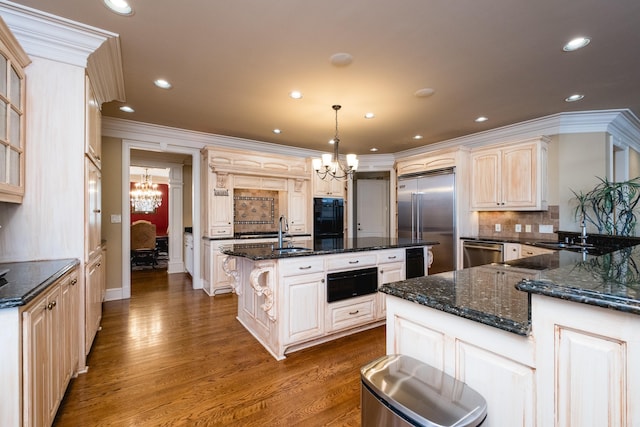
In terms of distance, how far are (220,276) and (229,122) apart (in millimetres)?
2414

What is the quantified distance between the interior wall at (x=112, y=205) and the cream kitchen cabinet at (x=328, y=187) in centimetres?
324

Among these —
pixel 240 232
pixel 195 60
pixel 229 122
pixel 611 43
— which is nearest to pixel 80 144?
pixel 195 60

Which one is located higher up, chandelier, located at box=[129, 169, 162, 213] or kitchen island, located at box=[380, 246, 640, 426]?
chandelier, located at box=[129, 169, 162, 213]

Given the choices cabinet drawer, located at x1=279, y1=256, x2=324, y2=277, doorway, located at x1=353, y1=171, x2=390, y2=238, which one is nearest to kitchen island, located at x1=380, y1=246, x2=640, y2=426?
cabinet drawer, located at x1=279, y1=256, x2=324, y2=277

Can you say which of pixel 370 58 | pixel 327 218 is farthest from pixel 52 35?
pixel 327 218

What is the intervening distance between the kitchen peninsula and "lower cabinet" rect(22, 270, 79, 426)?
1.19 m

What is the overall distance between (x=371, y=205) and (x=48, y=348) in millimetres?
6605

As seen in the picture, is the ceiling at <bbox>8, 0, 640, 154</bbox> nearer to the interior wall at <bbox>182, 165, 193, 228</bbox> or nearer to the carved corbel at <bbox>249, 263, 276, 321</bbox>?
the carved corbel at <bbox>249, 263, 276, 321</bbox>

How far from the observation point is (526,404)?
959mm

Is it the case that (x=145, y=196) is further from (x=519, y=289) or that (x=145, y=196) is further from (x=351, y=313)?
(x=519, y=289)

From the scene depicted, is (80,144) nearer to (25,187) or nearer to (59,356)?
(25,187)

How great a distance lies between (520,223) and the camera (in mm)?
4492

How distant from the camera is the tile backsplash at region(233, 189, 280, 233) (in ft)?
18.2

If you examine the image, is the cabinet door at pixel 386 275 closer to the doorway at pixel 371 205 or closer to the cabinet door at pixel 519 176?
the cabinet door at pixel 519 176
